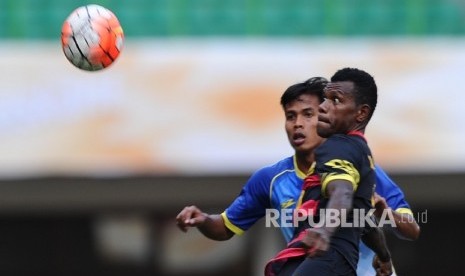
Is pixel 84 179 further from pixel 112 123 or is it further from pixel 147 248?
pixel 147 248

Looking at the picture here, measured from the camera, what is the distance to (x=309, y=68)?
41.8 feet

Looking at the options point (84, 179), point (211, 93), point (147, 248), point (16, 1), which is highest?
point (16, 1)

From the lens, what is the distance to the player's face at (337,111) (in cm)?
654

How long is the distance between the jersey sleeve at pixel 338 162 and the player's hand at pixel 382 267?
0.89 m

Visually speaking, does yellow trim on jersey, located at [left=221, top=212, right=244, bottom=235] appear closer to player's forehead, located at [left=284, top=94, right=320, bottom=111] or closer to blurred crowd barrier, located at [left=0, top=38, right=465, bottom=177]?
player's forehead, located at [left=284, top=94, right=320, bottom=111]

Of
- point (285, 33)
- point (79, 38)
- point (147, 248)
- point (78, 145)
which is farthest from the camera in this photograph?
point (147, 248)

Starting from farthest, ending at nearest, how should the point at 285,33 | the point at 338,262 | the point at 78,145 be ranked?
the point at 285,33 → the point at 78,145 → the point at 338,262

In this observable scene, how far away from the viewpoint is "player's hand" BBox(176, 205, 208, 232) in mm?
7027

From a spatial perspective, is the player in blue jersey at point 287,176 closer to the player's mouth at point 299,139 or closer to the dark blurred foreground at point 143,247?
the player's mouth at point 299,139

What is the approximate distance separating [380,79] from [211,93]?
1.62 m

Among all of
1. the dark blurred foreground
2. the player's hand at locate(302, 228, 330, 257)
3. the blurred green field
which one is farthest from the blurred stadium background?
the player's hand at locate(302, 228, 330, 257)

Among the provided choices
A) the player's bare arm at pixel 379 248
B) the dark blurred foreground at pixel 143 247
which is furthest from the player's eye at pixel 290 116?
the dark blurred foreground at pixel 143 247

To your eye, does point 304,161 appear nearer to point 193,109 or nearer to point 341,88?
point 341,88

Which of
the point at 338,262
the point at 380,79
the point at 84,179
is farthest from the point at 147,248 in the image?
the point at 338,262
